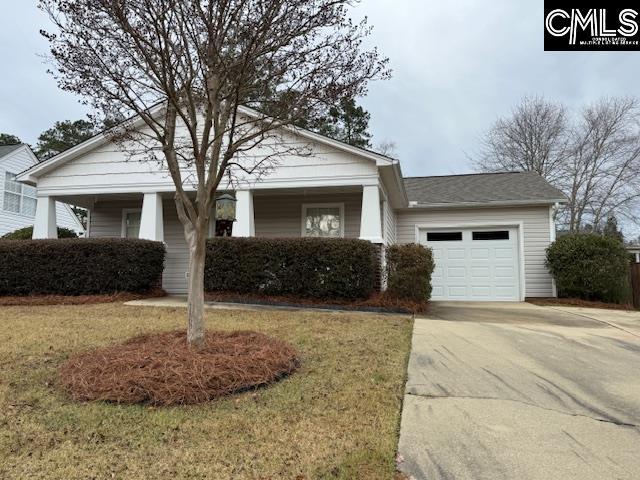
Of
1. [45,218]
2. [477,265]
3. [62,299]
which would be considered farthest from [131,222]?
[477,265]

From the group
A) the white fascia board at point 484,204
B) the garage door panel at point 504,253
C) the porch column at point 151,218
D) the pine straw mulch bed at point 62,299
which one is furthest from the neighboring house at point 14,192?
the garage door panel at point 504,253

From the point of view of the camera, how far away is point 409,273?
8977 millimetres

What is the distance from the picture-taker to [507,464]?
8.92 feet

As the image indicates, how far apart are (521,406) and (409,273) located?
5.35 m

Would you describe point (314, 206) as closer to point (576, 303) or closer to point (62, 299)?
point (62, 299)

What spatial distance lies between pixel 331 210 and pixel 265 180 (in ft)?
7.82

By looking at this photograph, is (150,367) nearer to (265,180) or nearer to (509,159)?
(265,180)

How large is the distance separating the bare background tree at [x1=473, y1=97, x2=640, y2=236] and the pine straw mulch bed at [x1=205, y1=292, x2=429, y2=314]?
1861 centimetres

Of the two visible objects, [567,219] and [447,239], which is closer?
[447,239]

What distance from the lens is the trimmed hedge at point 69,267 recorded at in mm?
10125

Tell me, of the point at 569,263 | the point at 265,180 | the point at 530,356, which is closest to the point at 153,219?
the point at 265,180

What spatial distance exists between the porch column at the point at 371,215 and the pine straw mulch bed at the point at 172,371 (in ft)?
18.1

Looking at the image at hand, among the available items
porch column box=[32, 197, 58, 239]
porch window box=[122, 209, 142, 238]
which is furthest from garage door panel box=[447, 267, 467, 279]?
porch column box=[32, 197, 58, 239]

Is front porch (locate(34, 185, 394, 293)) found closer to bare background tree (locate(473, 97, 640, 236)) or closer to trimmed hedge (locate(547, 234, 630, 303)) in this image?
trimmed hedge (locate(547, 234, 630, 303))
